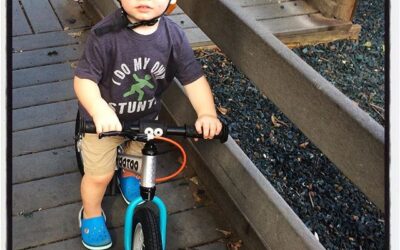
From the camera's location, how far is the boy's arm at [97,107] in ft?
6.09

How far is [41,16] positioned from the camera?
172 inches

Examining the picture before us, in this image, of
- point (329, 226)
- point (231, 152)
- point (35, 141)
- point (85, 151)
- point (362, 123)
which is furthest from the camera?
point (35, 141)

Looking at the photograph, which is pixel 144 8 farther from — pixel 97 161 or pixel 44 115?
pixel 44 115

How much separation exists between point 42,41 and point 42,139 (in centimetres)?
123

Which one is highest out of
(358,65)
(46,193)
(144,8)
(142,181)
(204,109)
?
(144,8)

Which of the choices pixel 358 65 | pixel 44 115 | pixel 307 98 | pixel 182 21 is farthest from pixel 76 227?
pixel 358 65

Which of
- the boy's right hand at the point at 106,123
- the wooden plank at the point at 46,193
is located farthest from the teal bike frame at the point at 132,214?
the wooden plank at the point at 46,193

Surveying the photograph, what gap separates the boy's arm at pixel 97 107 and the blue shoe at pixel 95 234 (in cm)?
65

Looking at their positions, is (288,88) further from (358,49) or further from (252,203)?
(358,49)

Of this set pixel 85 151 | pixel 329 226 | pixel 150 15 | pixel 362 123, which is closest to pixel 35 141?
pixel 85 151

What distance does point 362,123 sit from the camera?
1581 mm

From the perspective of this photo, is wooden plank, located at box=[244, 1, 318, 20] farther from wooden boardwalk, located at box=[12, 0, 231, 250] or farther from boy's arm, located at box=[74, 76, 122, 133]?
boy's arm, located at box=[74, 76, 122, 133]

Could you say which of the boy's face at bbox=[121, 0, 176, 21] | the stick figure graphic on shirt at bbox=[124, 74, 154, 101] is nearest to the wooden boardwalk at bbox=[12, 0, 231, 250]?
the stick figure graphic on shirt at bbox=[124, 74, 154, 101]

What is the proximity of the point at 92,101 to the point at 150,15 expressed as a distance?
0.38m
